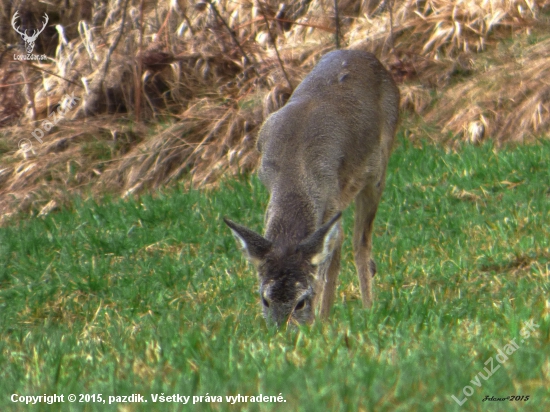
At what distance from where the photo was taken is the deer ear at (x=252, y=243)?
5148 millimetres

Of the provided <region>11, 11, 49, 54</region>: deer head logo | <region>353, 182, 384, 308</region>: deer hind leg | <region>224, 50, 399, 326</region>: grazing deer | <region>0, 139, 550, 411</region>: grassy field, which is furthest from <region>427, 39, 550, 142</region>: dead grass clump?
<region>11, 11, 49, 54</region>: deer head logo

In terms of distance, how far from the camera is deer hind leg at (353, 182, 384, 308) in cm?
645

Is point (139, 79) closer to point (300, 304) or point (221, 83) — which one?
point (221, 83)

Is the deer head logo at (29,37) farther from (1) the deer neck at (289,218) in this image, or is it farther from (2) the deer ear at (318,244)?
(2) the deer ear at (318,244)

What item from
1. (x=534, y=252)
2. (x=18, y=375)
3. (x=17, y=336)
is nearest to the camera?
(x=18, y=375)

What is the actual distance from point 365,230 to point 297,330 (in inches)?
86.6

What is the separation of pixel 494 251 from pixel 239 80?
229 inches

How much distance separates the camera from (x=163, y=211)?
331 inches

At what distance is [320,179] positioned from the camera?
605 cm

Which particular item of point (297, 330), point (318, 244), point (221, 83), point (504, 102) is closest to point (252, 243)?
point (318, 244)

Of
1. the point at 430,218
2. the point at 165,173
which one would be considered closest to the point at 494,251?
the point at 430,218

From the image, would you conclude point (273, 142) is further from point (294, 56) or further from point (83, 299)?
point (294, 56)

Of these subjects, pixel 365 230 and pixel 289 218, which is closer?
pixel 289 218

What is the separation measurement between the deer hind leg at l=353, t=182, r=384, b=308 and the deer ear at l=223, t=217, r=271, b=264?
A: 1315mm
